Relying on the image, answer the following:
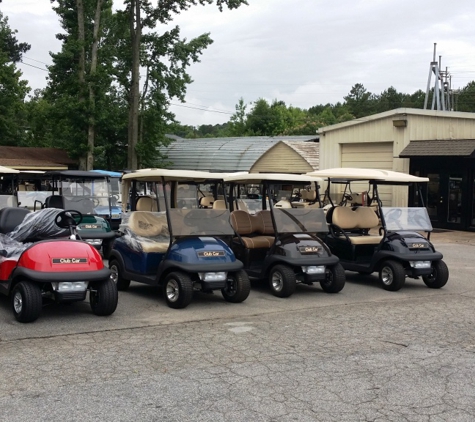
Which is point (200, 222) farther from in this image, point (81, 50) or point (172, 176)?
point (81, 50)

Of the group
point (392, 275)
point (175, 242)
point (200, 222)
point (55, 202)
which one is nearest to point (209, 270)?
point (175, 242)

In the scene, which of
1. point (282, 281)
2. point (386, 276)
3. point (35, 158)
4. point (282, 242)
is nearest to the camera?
point (282, 281)

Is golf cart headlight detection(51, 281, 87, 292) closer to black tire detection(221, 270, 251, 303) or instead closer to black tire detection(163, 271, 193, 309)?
black tire detection(163, 271, 193, 309)

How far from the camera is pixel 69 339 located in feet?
22.6

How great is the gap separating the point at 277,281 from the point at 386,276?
2034 mm

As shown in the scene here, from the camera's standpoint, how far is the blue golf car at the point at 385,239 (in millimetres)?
10570

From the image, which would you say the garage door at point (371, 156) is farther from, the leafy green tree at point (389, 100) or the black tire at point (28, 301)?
the leafy green tree at point (389, 100)

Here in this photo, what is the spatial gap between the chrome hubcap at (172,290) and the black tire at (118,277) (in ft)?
4.02

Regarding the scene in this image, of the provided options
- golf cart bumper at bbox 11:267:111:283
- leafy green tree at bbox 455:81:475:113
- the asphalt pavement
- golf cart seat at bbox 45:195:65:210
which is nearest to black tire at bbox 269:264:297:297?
the asphalt pavement

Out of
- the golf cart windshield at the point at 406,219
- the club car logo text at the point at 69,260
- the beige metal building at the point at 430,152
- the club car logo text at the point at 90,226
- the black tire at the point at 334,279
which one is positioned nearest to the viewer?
the club car logo text at the point at 69,260

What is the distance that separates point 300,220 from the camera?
10352 millimetres

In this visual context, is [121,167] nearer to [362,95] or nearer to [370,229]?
[370,229]

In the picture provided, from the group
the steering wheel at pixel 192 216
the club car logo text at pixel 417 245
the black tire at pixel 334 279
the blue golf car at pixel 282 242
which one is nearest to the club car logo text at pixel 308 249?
the blue golf car at pixel 282 242

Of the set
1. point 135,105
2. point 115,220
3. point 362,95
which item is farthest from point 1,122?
point 362,95
